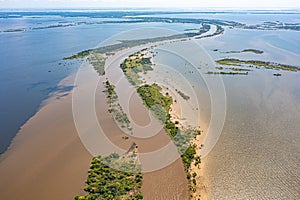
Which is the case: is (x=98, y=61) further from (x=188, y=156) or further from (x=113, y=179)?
(x=113, y=179)

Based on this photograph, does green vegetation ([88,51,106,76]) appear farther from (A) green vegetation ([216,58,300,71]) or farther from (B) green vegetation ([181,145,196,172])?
(B) green vegetation ([181,145,196,172])

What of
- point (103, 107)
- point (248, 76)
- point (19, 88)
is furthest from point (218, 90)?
point (19, 88)

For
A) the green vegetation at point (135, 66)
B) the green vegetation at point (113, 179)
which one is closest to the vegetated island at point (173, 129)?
the green vegetation at point (113, 179)

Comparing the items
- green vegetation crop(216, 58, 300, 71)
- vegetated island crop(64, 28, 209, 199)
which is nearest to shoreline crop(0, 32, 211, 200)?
vegetated island crop(64, 28, 209, 199)

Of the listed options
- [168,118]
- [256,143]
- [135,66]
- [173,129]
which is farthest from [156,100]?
[135,66]

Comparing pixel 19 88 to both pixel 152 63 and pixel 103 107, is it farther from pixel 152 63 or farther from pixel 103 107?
pixel 152 63
